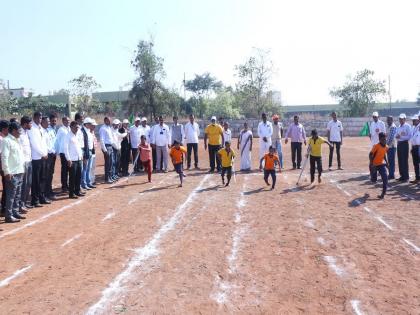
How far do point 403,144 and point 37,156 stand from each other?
33.4 ft

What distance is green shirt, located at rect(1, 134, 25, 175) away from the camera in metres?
9.19

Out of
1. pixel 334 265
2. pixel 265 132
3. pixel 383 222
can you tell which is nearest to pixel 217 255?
pixel 334 265

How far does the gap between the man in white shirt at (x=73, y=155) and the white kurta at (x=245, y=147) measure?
655 centimetres

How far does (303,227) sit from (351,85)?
51282mm

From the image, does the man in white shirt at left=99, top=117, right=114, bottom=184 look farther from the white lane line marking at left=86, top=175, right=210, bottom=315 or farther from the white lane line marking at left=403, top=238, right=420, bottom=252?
the white lane line marking at left=403, top=238, right=420, bottom=252

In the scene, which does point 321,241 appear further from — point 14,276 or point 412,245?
point 14,276

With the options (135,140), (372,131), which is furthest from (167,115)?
(372,131)

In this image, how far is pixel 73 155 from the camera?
478 inches

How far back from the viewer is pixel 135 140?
675 inches

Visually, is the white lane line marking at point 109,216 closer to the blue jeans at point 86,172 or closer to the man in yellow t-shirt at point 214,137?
the blue jeans at point 86,172

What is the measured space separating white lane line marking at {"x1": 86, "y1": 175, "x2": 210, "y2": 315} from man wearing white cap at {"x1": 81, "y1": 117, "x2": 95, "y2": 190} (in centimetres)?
411

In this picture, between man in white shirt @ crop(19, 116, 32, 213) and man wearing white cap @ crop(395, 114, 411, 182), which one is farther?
man wearing white cap @ crop(395, 114, 411, 182)

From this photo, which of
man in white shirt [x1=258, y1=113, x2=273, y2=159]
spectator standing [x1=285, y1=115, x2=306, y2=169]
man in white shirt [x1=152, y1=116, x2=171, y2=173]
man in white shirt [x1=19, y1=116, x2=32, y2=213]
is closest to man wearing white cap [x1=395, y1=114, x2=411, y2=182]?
spectator standing [x1=285, y1=115, x2=306, y2=169]

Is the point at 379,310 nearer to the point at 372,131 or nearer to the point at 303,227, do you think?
the point at 303,227
